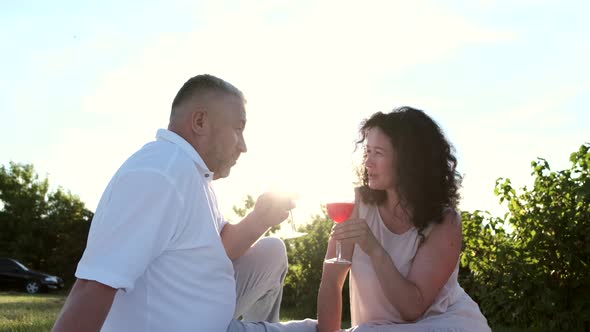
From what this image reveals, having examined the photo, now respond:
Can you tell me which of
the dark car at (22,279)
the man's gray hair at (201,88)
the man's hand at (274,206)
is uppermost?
the man's gray hair at (201,88)

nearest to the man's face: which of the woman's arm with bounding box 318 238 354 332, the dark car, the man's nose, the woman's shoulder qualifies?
the man's nose

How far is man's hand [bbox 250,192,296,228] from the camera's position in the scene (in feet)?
10.8

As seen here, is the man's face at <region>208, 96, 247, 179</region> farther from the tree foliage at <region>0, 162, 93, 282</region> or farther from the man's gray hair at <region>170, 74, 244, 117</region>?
the tree foliage at <region>0, 162, 93, 282</region>

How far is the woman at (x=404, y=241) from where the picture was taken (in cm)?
381

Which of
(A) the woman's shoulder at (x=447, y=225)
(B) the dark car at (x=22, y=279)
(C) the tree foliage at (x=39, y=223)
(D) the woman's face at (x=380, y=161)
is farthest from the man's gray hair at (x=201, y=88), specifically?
(C) the tree foliage at (x=39, y=223)

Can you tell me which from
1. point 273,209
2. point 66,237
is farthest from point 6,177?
point 273,209

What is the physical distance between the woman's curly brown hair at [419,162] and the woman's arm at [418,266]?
0.13 meters

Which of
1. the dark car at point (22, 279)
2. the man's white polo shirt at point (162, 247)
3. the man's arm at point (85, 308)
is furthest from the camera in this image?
the dark car at point (22, 279)

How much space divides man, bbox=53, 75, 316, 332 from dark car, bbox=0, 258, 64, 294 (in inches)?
857

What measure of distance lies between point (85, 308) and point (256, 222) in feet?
3.52

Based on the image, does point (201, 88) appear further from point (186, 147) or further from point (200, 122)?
point (186, 147)

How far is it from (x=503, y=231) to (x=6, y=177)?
39.7 meters

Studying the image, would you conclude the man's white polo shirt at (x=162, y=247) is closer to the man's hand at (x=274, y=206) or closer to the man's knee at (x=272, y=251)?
the man's hand at (x=274, y=206)

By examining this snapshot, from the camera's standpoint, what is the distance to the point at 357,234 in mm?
3684
